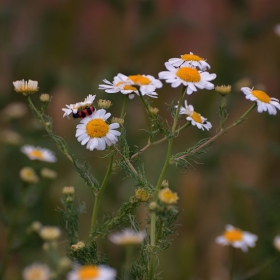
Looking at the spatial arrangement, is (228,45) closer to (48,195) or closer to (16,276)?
(48,195)

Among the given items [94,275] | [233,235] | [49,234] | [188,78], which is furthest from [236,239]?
[94,275]

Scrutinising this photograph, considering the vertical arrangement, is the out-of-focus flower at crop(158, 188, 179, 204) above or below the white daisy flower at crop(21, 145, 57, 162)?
below

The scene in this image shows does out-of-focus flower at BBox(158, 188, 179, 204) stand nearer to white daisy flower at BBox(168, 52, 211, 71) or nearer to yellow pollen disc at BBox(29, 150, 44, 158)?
white daisy flower at BBox(168, 52, 211, 71)

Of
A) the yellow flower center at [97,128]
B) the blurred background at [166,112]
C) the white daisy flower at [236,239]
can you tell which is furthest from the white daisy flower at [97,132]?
the blurred background at [166,112]

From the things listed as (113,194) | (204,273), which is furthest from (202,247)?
(113,194)

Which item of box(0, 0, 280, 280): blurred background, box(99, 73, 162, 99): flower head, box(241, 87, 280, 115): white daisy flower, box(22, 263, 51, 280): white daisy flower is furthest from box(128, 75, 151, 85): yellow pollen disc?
box(0, 0, 280, 280): blurred background

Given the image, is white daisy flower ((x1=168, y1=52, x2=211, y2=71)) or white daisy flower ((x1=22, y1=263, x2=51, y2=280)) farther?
white daisy flower ((x1=22, y1=263, x2=51, y2=280))

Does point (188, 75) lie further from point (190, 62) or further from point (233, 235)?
point (233, 235)
